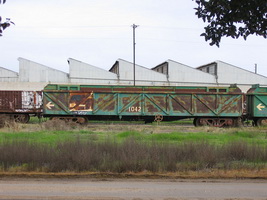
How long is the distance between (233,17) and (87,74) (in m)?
42.6

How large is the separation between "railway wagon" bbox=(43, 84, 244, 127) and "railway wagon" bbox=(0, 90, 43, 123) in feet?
6.70

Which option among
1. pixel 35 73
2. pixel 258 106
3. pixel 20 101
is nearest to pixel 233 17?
pixel 258 106

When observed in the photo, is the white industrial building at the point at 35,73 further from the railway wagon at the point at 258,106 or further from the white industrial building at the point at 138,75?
the railway wagon at the point at 258,106

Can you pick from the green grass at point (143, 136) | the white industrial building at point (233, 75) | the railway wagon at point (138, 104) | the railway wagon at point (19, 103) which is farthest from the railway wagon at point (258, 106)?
the white industrial building at point (233, 75)

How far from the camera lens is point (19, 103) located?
23047mm

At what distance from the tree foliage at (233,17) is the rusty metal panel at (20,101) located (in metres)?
18.3

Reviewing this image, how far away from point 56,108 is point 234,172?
1525 cm

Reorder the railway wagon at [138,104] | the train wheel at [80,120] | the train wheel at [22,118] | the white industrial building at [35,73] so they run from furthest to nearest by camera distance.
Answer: the white industrial building at [35,73]
the train wheel at [22,118]
the train wheel at [80,120]
the railway wagon at [138,104]

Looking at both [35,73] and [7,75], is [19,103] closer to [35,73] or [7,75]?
[35,73]

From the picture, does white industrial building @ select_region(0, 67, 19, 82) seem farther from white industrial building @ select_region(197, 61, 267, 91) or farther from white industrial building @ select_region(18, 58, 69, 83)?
white industrial building @ select_region(197, 61, 267, 91)

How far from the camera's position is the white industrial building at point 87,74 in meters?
46.9

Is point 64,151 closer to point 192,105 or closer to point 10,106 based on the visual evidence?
point 192,105

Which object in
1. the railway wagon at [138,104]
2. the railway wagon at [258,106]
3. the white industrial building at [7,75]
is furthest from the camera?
the white industrial building at [7,75]

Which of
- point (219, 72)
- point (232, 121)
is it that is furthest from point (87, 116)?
point (219, 72)
